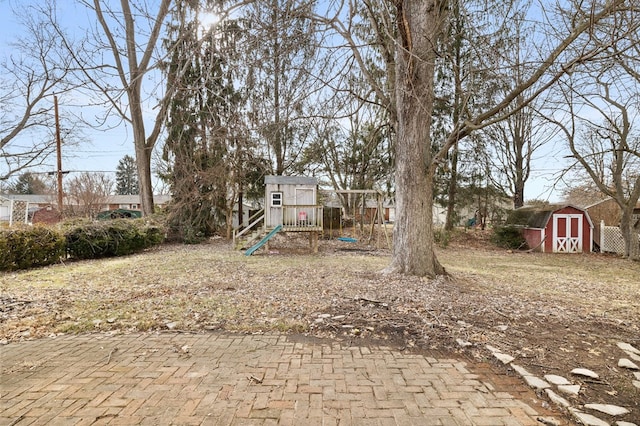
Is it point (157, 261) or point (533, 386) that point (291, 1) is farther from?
point (157, 261)

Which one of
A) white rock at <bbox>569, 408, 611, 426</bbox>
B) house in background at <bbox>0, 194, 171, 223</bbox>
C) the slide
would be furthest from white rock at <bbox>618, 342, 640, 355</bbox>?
house in background at <bbox>0, 194, 171, 223</bbox>

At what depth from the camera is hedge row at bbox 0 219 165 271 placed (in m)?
7.70

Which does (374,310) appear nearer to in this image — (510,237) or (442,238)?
(442,238)

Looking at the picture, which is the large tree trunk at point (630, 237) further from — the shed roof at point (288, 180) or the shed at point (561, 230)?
the shed roof at point (288, 180)

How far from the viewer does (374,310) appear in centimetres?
430

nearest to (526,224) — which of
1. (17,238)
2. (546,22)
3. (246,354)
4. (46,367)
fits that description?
(546,22)

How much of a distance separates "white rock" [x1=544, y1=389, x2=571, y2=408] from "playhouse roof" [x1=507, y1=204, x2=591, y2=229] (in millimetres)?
14152

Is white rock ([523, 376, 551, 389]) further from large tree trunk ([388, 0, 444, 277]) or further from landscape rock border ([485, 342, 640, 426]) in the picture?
large tree trunk ([388, 0, 444, 277])

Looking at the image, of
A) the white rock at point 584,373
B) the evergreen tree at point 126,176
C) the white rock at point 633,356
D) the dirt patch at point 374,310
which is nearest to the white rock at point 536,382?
the dirt patch at point 374,310

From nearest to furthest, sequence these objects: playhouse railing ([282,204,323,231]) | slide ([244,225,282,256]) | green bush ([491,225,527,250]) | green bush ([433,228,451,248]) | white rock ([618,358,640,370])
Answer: white rock ([618,358,640,370]), slide ([244,225,282,256]), playhouse railing ([282,204,323,231]), green bush ([433,228,451,248]), green bush ([491,225,527,250])

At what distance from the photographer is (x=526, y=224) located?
1512 cm

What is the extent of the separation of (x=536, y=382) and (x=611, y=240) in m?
15.7

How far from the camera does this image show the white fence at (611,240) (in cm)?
1355

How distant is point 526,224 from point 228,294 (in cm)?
1489
